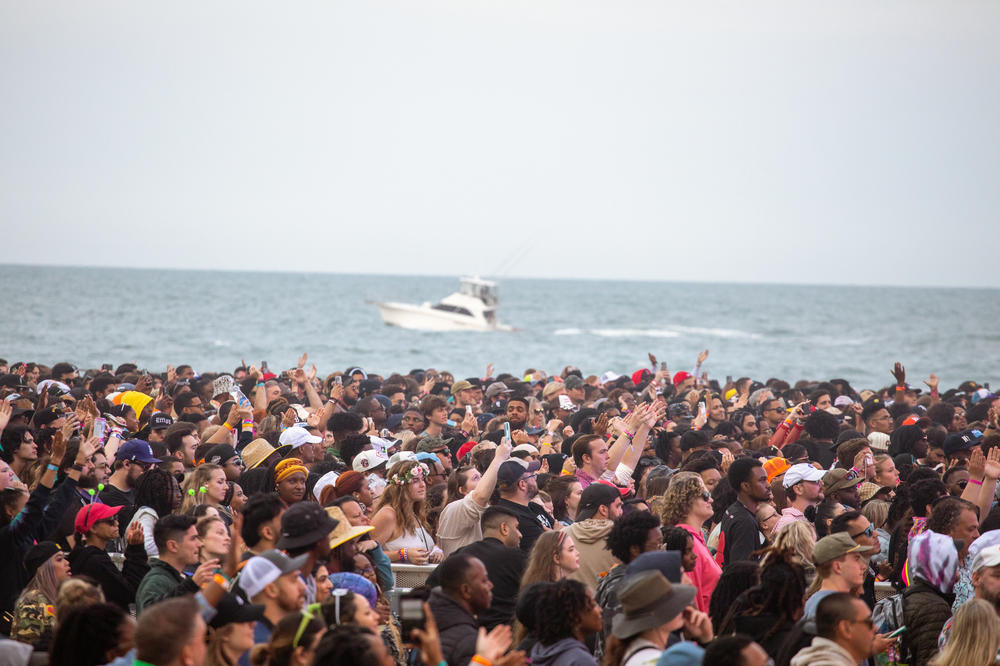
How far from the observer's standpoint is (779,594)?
5484 millimetres

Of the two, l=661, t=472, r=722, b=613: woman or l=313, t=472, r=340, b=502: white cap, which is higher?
l=661, t=472, r=722, b=613: woman

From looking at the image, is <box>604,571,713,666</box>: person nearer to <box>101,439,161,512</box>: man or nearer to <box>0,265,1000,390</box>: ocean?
<box>101,439,161,512</box>: man

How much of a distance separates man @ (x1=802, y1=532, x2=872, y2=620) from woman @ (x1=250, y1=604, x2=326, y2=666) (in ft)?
9.59

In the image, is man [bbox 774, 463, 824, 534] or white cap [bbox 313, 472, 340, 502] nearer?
white cap [bbox 313, 472, 340, 502]

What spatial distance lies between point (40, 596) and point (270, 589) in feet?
4.96

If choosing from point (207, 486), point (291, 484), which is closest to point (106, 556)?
point (207, 486)

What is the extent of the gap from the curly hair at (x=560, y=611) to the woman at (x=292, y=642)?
109 cm

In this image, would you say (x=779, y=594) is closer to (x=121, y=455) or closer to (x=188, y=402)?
(x=121, y=455)

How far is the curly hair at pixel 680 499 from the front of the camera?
23.2 ft

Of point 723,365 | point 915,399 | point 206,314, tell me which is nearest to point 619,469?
point 915,399

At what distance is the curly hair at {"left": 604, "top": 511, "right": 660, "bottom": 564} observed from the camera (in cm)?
614

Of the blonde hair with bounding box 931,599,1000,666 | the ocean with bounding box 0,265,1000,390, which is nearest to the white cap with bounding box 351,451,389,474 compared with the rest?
the blonde hair with bounding box 931,599,1000,666

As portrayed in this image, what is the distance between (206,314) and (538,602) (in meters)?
89.1

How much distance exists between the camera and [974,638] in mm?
5430
